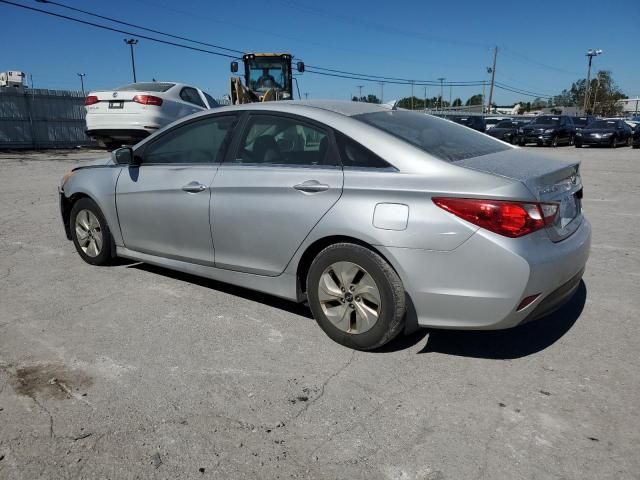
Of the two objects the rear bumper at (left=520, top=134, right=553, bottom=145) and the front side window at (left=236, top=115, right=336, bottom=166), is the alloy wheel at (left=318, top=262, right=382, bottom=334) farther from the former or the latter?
the rear bumper at (left=520, top=134, right=553, bottom=145)

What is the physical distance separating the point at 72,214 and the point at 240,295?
2.06 metres

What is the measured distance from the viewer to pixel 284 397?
114 inches

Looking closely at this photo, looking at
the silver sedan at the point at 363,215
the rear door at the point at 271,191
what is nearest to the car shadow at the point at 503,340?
the silver sedan at the point at 363,215

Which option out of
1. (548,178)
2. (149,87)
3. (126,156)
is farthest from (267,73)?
(548,178)

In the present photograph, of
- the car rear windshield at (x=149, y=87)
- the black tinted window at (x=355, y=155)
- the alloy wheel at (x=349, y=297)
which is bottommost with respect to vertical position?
the alloy wheel at (x=349, y=297)

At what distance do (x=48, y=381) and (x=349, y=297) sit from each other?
1.81 metres

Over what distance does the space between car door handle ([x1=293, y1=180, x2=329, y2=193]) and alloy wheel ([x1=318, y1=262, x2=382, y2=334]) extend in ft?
1.59

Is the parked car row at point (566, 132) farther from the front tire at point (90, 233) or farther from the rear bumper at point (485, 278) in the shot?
the rear bumper at point (485, 278)

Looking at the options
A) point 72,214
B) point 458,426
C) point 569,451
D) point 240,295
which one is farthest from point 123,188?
point 569,451

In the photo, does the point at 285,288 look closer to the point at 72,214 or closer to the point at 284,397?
the point at 284,397

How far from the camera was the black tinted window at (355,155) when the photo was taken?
328 cm

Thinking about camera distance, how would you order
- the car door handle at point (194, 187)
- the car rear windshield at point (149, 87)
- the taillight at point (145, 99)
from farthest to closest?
the car rear windshield at point (149, 87), the taillight at point (145, 99), the car door handle at point (194, 187)

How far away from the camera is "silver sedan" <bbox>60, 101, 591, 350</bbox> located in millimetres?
2902

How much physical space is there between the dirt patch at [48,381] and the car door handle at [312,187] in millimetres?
1703
